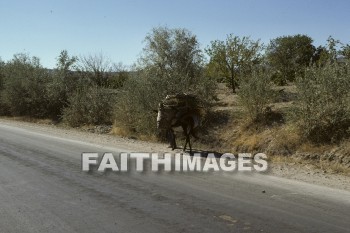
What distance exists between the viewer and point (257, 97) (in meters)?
15.1

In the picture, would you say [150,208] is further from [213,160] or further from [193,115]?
[193,115]

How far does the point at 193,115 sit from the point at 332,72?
444cm

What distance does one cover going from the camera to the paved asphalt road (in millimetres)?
5875

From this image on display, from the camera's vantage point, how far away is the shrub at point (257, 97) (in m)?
15.1

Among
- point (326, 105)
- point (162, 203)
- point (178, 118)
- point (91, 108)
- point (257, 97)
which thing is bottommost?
point (162, 203)

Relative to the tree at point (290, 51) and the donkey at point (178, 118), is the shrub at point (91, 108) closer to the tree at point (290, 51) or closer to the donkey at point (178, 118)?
the donkey at point (178, 118)

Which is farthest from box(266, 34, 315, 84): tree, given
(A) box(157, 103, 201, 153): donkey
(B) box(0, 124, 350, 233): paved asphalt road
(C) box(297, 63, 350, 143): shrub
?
(B) box(0, 124, 350, 233): paved asphalt road

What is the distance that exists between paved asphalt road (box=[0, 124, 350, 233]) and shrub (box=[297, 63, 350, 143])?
4.00 metres

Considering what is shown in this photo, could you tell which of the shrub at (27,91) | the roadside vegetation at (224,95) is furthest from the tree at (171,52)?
the shrub at (27,91)

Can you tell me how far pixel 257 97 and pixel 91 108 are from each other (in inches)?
469

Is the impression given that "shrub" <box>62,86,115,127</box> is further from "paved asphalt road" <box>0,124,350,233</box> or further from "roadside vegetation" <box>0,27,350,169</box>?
"paved asphalt road" <box>0,124,350,233</box>

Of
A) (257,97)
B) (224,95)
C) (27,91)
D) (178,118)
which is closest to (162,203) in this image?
(178,118)

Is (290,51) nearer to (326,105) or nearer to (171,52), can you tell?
(171,52)

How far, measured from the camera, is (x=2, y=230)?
5.76 m
